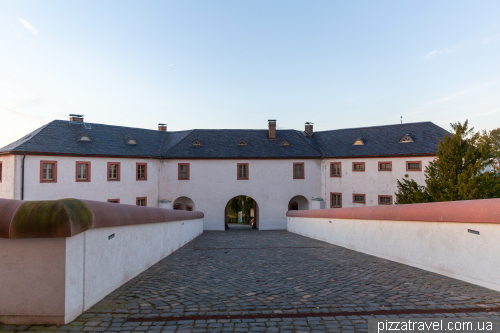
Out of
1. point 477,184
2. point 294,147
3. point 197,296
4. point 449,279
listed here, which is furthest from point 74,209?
point 294,147

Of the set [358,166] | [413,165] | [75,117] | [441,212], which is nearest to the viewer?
[441,212]

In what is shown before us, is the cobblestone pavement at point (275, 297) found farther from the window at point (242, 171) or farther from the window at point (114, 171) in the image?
the window at point (242, 171)

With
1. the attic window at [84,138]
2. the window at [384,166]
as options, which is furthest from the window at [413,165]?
the attic window at [84,138]

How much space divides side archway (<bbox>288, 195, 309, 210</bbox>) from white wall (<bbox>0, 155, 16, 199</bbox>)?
23.8m

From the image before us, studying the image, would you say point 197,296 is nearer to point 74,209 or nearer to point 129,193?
point 74,209

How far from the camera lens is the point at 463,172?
16859mm

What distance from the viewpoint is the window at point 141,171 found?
30.9 m

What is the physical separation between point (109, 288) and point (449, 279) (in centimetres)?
681

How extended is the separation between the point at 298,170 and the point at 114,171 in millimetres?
16729

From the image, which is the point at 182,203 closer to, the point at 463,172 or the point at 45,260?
the point at 463,172

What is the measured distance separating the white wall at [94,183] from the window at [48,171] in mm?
223

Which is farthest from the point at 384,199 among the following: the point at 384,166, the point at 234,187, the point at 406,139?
the point at 234,187

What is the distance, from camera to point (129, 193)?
29.8m

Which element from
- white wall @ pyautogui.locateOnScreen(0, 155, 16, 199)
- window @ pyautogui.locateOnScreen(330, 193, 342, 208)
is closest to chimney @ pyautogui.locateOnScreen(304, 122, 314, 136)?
window @ pyautogui.locateOnScreen(330, 193, 342, 208)
